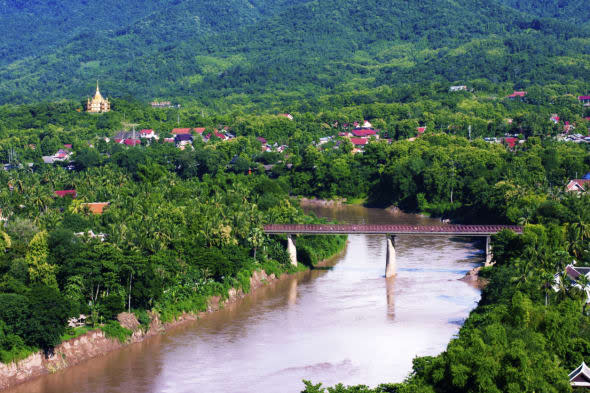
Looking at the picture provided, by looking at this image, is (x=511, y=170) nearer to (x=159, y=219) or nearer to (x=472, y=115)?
(x=159, y=219)

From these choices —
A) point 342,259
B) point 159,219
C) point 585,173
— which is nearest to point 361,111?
point 585,173

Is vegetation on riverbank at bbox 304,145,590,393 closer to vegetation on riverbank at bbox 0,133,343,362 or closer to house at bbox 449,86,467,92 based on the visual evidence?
vegetation on riverbank at bbox 0,133,343,362

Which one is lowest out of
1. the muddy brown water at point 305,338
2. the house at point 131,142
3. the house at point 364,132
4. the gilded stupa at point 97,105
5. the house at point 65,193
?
the muddy brown water at point 305,338

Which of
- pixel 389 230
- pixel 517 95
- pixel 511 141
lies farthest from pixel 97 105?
pixel 389 230

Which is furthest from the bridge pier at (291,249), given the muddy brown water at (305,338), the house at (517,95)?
the house at (517,95)

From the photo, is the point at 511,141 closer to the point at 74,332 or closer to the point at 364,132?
the point at 364,132

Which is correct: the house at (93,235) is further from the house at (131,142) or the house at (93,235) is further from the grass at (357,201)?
the house at (131,142)
